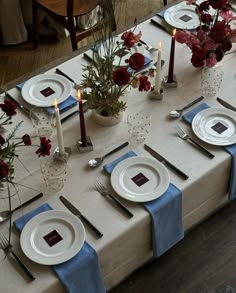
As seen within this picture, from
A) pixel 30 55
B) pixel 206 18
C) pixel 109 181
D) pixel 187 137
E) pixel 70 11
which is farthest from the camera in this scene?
pixel 30 55

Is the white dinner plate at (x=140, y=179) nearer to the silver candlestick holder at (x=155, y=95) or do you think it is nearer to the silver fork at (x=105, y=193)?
the silver fork at (x=105, y=193)

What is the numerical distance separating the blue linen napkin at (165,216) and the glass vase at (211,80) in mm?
462

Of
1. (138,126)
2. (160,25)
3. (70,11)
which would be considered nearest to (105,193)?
(138,126)

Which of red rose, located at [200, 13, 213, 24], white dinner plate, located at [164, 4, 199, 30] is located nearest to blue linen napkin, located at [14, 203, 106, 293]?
red rose, located at [200, 13, 213, 24]

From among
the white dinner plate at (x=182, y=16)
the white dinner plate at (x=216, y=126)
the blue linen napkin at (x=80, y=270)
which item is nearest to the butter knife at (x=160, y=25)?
the white dinner plate at (x=182, y=16)

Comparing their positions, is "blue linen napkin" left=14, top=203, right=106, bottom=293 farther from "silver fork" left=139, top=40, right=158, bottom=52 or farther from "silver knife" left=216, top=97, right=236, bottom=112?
"silver fork" left=139, top=40, right=158, bottom=52

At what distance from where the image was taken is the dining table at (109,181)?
1577 mm

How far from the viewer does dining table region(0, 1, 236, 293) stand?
5.17 feet

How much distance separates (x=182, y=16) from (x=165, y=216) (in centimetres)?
112

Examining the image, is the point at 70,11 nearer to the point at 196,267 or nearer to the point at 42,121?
the point at 42,121

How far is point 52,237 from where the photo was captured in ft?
5.16

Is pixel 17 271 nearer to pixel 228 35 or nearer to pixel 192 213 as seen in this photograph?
pixel 192 213

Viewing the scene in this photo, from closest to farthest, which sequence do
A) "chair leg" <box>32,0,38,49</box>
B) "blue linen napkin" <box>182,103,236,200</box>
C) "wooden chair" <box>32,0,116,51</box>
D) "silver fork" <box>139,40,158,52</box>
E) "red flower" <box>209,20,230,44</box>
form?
1. "blue linen napkin" <box>182,103,236,200</box>
2. "red flower" <box>209,20,230,44</box>
3. "silver fork" <box>139,40,158,52</box>
4. "wooden chair" <box>32,0,116,51</box>
5. "chair leg" <box>32,0,38,49</box>

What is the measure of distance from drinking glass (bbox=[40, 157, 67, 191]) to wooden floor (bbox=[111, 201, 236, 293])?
0.55 m
